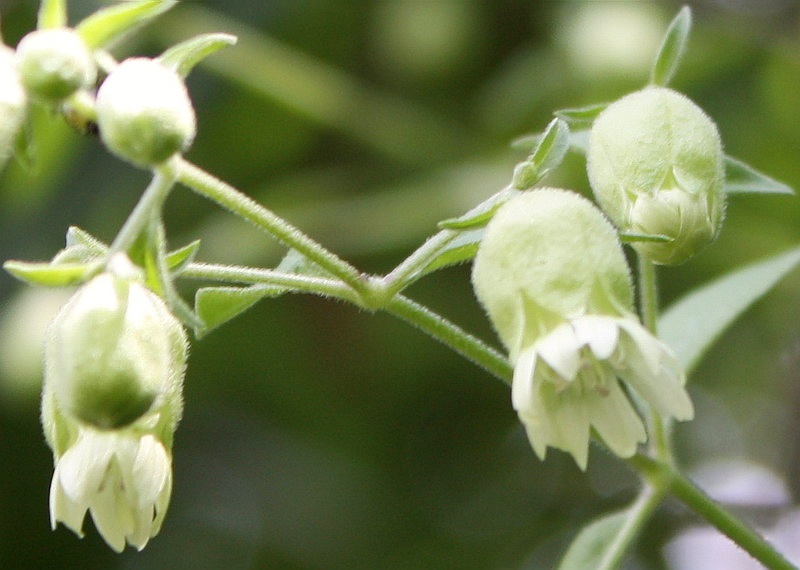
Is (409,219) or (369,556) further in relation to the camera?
(369,556)

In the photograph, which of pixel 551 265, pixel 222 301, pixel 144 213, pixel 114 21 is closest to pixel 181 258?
pixel 222 301

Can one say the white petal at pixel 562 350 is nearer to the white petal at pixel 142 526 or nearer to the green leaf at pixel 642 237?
the green leaf at pixel 642 237

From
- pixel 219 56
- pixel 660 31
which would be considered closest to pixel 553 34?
pixel 660 31

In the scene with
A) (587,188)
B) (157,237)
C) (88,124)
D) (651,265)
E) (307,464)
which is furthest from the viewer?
(307,464)

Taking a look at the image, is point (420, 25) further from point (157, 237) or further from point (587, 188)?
point (157, 237)

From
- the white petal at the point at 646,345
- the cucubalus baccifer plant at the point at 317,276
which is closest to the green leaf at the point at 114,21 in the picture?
the cucubalus baccifer plant at the point at 317,276

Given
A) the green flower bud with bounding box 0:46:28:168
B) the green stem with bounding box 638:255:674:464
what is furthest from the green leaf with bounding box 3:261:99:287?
the green stem with bounding box 638:255:674:464
